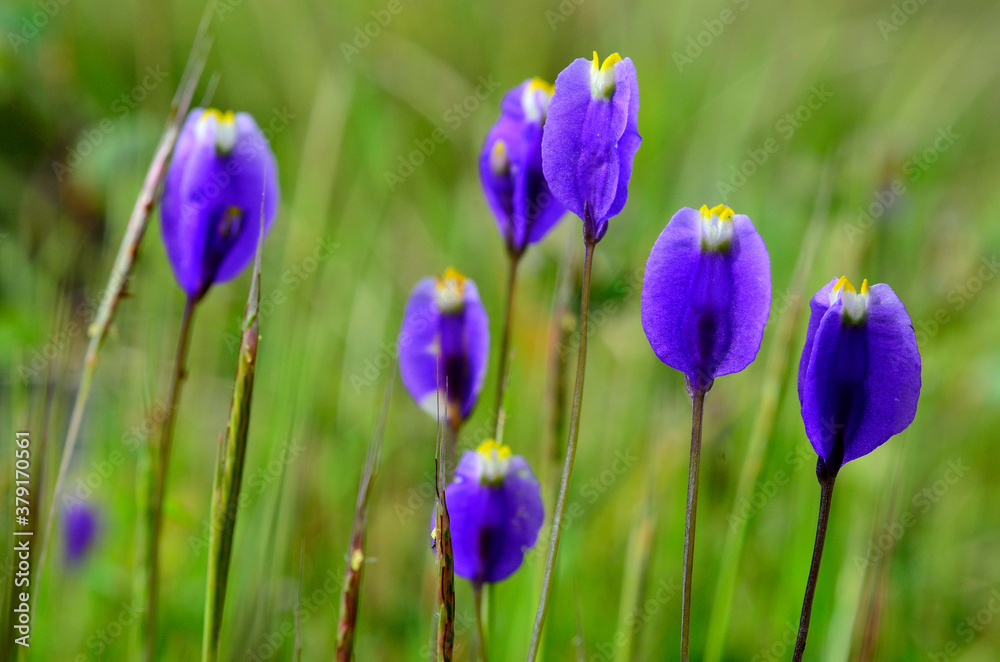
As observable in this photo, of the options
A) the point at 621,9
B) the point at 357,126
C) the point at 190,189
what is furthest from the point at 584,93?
the point at 621,9

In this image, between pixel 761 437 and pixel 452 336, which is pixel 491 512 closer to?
pixel 452 336

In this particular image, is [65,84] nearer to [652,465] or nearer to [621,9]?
[621,9]

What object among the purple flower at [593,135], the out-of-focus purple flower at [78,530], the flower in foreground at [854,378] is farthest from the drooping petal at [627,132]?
the out-of-focus purple flower at [78,530]

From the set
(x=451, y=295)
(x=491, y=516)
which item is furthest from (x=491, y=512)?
(x=451, y=295)

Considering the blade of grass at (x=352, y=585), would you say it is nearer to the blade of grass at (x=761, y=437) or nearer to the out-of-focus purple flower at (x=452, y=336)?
the out-of-focus purple flower at (x=452, y=336)

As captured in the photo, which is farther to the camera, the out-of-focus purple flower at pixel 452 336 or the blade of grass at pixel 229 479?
the out-of-focus purple flower at pixel 452 336

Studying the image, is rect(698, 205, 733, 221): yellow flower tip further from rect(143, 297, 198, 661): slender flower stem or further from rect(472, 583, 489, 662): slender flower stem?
rect(143, 297, 198, 661): slender flower stem

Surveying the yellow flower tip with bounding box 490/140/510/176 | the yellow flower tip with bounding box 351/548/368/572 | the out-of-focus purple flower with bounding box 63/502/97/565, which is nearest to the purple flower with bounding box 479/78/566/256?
the yellow flower tip with bounding box 490/140/510/176
